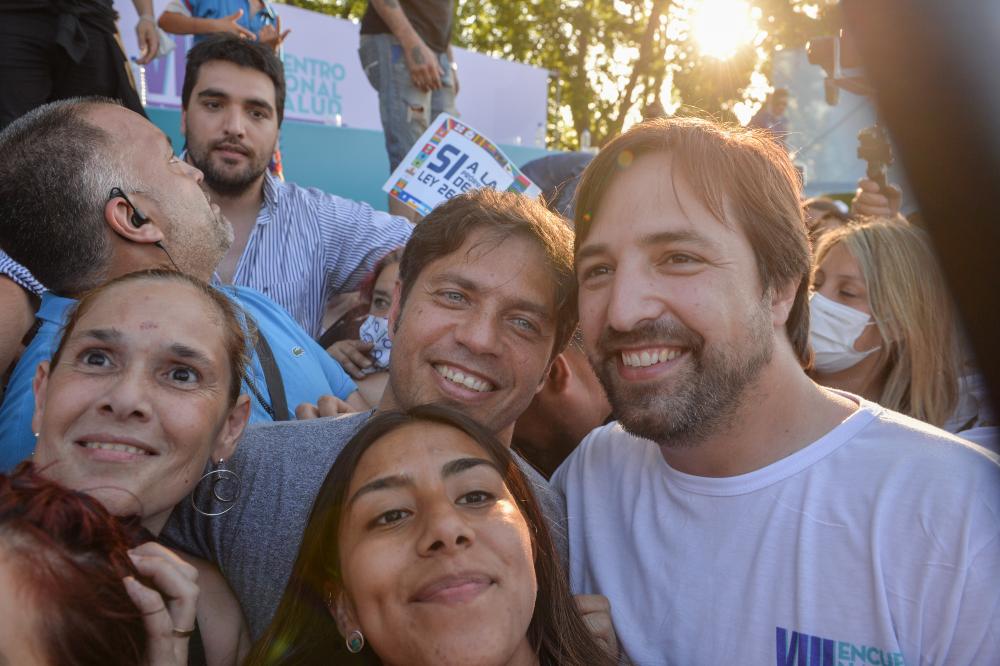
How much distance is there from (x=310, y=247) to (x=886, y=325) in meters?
2.82

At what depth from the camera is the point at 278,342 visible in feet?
11.5

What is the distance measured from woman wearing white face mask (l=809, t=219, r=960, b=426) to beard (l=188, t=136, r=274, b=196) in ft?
9.65

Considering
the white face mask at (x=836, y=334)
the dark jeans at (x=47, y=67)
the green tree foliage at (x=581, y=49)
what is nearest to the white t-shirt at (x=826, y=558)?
the white face mask at (x=836, y=334)

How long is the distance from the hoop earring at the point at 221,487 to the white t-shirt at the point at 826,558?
105 cm

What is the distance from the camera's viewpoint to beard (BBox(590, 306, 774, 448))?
230 cm

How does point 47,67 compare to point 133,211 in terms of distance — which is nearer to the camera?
point 133,211

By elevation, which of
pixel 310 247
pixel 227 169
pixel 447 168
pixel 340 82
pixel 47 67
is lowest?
pixel 310 247

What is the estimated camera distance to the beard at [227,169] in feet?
15.5

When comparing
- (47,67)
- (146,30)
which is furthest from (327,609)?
(146,30)

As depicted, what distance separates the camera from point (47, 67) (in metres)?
4.25

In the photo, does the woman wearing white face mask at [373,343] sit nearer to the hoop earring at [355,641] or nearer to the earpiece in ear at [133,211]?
the earpiece in ear at [133,211]

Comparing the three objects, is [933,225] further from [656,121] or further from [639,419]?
[656,121]

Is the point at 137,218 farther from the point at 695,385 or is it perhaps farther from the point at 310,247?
the point at 695,385

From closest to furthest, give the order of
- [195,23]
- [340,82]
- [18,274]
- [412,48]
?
[18,274]
[195,23]
[412,48]
[340,82]
